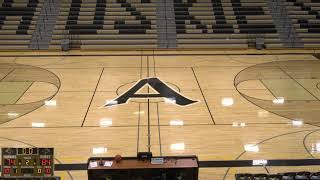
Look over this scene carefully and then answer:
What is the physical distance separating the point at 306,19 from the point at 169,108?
1409cm

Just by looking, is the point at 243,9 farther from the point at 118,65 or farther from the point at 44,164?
the point at 44,164

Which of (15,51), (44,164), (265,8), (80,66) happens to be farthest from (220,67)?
(44,164)

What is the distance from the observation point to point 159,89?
1758cm

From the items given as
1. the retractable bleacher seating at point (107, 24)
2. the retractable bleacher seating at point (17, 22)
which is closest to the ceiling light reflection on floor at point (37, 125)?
the retractable bleacher seating at point (107, 24)

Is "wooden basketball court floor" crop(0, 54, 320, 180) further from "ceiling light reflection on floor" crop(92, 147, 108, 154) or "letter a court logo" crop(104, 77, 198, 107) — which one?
"letter a court logo" crop(104, 77, 198, 107)

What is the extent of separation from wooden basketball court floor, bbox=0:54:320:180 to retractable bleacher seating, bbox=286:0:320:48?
273 centimetres

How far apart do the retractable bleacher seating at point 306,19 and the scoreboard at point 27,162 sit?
1868cm

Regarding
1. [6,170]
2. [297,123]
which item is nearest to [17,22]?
[297,123]

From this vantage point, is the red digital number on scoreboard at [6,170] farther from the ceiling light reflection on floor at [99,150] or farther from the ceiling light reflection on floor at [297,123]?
the ceiling light reflection on floor at [297,123]

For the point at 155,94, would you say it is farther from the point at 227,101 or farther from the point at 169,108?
the point at 227,101

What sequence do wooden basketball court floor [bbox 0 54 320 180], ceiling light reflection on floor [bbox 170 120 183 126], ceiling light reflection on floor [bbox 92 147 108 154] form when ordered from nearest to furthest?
1. ceiling light reflection on floor [bbox 92 147 108 154]
2. wooden basketball court floor [bbox 0 54 320 180]
3. ceiling light reflection on floor [bbox 170 120 183 126]

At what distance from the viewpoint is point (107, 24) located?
26.0 metres

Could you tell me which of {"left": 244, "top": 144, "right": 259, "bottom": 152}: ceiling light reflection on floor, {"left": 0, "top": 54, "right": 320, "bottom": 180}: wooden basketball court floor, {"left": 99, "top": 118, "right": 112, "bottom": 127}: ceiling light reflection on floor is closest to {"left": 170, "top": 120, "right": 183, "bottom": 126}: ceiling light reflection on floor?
{"left": 0, "top": 54, "right": 320, "bottom": 180}: wooden basketball court floor

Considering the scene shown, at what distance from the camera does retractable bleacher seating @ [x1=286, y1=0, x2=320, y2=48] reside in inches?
982
